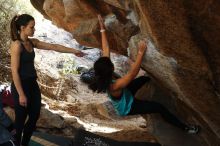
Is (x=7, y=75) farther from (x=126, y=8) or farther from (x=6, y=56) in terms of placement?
(x=126, y=8)

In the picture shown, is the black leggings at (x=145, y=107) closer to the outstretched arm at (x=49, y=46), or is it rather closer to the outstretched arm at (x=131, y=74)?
the outstretched arm at (x=131, y=74)

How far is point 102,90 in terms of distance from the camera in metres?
5.54

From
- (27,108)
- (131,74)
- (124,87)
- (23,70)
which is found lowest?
(27,108)

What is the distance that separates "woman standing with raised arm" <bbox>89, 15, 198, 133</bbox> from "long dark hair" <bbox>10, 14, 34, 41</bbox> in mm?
1067

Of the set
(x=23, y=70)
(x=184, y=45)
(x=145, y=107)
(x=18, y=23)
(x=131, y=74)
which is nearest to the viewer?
(x=184, y=45)

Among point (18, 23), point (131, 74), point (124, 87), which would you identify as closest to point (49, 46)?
point (18, 23)

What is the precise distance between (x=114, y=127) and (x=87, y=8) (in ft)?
15.9

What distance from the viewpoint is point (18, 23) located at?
554 centimetres

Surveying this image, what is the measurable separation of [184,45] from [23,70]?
7.14ft

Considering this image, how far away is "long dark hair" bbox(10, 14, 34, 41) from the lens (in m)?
5.50

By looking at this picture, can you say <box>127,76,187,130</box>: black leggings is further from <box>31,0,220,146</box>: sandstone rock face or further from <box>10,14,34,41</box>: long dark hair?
<box>10,14,34,41</box>: long dark hair

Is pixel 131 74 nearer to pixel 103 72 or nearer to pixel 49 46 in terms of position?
pixel 103 72

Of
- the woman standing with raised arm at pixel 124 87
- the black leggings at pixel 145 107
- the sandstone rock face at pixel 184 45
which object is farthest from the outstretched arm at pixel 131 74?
the black leggings at pixel 145 107

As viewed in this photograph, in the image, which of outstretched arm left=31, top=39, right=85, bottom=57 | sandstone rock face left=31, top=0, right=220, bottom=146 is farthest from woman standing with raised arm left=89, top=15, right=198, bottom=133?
outstretched arm left=31, top=39, right=85, bottom=57
